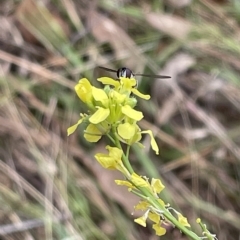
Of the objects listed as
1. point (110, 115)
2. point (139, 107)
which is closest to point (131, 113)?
point (110, 115)

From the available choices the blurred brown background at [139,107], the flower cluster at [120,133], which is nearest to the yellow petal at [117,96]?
the flower cluster at [120,133]

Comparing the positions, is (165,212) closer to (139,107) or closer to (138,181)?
(138,181)

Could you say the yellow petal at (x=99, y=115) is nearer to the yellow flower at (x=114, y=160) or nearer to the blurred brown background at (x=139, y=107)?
the yellow flower at (x=114, y=160)

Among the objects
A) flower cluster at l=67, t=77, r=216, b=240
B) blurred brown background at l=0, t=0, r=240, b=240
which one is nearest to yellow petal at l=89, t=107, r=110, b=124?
flower cluster at l=67, t=77, r=216, b=240

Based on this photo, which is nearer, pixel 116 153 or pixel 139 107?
pixel 116 153

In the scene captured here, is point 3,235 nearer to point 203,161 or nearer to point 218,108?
point 203,161

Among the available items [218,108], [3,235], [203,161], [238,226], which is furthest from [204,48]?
[3,235]

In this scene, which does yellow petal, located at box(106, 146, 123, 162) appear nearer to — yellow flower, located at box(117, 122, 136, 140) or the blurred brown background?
yellow flower, located at box(117, 122, 136, 140)
